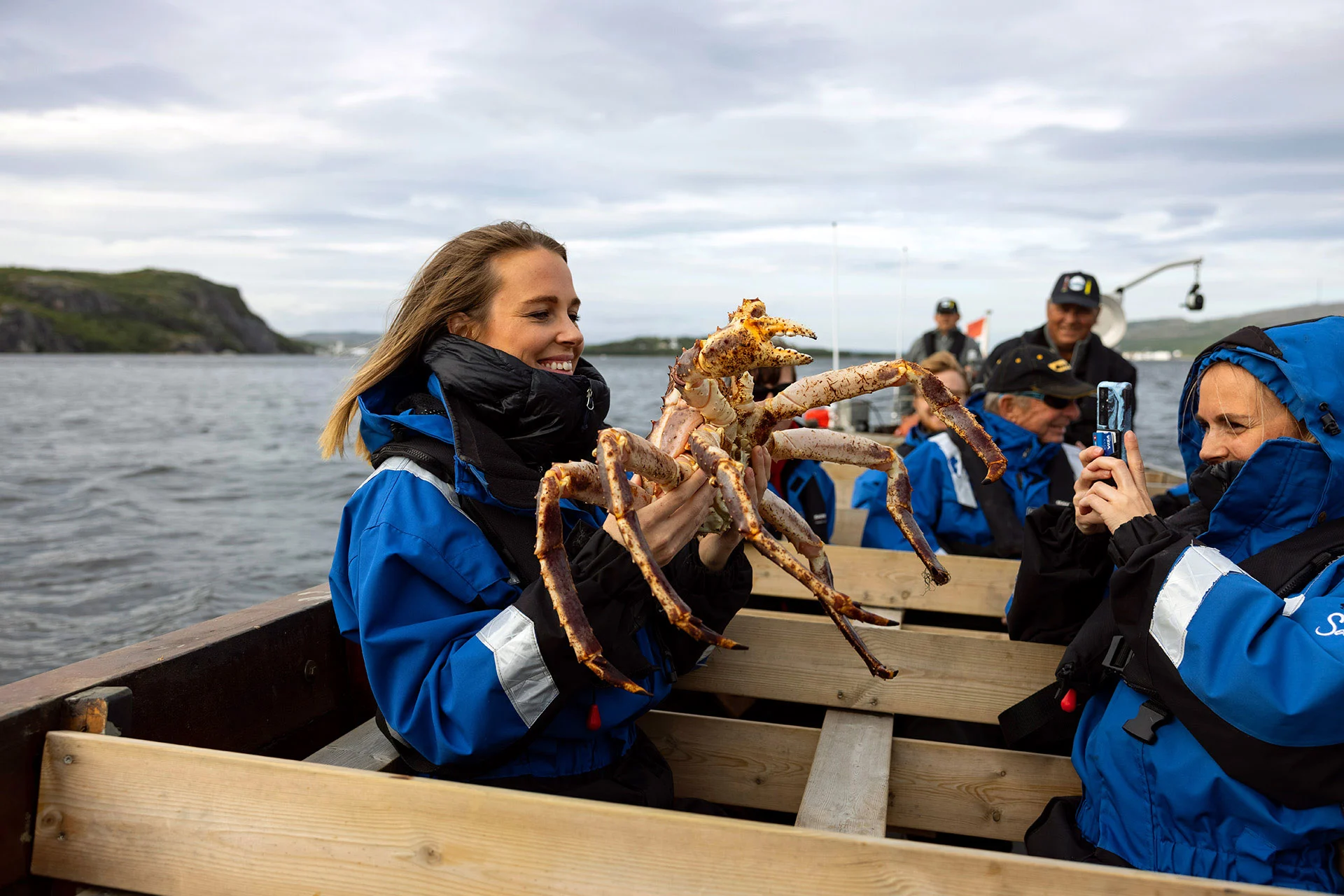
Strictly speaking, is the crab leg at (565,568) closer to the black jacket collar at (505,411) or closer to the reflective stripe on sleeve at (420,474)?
the black jacket collar at (505,411)

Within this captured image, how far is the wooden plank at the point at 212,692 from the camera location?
6.41 ft

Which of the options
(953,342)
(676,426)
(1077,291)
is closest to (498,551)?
(676,426)

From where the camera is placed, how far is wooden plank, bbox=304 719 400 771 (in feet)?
8.36

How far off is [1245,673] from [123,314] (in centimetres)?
14292

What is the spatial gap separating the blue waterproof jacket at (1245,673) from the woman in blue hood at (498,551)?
3.32 feet

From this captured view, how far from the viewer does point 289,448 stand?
21672 millimetres

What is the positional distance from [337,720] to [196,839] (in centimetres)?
126

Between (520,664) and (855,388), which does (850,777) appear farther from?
(855,388)

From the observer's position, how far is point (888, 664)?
3174 mm

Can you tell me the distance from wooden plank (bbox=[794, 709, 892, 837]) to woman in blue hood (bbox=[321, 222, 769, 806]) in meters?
0.46

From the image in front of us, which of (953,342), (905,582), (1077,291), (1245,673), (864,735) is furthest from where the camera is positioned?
(953,342)

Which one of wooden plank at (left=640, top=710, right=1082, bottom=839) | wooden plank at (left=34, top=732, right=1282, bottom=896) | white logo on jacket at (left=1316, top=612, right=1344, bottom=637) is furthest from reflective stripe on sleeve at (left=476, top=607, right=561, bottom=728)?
white logo on jacket at (left=1316, top=612, right=1344, bottom=637)

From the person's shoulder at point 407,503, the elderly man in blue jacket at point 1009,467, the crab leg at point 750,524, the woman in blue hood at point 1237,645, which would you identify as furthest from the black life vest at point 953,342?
the crab leg at point 750,524

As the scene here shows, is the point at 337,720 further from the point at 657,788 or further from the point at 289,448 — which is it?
the point at 289,448
